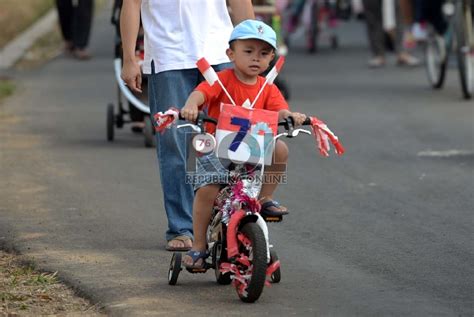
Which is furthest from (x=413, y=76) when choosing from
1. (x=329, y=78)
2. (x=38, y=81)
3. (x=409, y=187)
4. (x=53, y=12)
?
(x=53, y=12)

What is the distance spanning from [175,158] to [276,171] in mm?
1407

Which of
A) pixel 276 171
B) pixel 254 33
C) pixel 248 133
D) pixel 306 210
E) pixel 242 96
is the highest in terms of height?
pixel 254 33

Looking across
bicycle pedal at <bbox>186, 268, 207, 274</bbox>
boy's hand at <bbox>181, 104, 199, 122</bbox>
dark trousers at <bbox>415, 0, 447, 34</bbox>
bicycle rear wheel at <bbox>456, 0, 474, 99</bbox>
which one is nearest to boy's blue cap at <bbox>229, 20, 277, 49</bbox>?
boy's hand at <bbox>181, 104, 199, 122</bbox>

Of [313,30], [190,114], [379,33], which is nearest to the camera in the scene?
[190,114]

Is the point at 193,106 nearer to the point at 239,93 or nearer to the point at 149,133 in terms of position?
the point at 239,93

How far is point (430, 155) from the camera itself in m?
12.7

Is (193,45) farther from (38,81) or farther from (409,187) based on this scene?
(38,81)

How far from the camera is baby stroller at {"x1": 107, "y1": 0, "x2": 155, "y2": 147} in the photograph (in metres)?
13.1

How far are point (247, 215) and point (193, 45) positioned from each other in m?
1.68

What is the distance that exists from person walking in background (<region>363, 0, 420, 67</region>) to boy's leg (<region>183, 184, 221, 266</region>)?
13.3 m

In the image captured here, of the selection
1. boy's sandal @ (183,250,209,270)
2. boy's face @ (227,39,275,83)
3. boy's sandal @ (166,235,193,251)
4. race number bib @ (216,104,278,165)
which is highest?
boy's face @ (227,39,275,83)

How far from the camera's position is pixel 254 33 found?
24.1ft

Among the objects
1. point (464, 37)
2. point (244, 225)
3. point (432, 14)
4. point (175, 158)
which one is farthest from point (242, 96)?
point (432, 14)

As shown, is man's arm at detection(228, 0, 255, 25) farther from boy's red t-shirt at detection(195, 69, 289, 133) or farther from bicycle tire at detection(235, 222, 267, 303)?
bicycle tire at detection(235, 222, 267, 303)
